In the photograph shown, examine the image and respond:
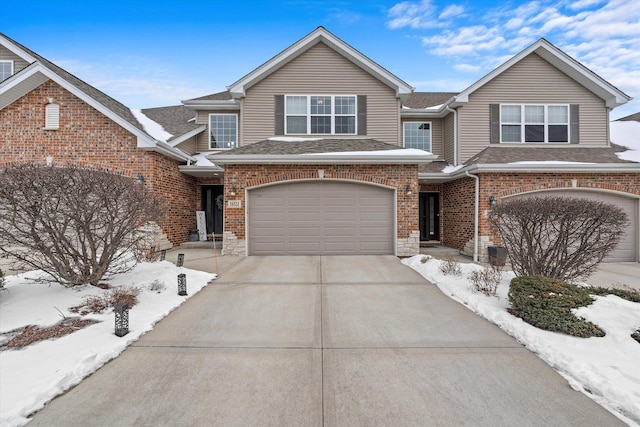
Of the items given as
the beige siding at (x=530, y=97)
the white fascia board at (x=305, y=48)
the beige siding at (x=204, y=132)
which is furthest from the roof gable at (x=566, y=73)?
the beige siding at (x=204, y=132)

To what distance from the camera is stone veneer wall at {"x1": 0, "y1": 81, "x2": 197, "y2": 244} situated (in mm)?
10250

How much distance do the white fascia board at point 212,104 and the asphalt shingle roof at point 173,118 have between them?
2.76 feet

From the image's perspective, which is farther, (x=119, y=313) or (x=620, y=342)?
(x=119, y=313)

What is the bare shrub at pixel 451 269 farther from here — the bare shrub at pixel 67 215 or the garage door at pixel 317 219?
the bare shrub at pixel 67 215

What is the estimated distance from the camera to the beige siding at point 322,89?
11.9 metres

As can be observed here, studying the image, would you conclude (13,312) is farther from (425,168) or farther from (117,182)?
(425,168)

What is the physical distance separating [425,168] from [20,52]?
17.4m

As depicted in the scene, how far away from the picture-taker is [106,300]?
505cm

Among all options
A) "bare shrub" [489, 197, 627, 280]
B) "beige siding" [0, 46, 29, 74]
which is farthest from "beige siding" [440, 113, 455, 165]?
"beige siding" [0, 46, 29, 74]

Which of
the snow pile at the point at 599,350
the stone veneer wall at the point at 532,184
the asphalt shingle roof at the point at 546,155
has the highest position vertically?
the asphalt shingle roof at the point at 546,155

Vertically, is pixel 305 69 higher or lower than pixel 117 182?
higher

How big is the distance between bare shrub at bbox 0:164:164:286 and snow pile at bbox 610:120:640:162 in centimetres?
1564

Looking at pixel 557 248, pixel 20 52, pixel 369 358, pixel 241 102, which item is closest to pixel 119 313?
pixel 369 358

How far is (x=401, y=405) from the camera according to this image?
2771mm
